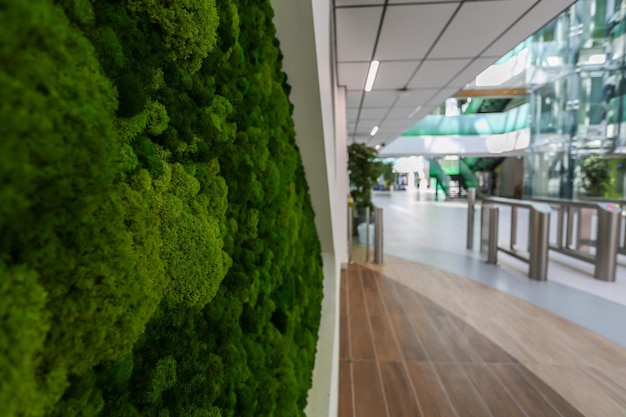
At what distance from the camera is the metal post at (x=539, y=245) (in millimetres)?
3898

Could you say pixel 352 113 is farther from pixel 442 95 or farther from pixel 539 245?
pixel 539 245

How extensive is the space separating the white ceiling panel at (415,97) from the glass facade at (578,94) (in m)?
4.99

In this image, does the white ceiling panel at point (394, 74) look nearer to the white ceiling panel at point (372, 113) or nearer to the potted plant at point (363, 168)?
the white ceiling panel at point (372, 113)

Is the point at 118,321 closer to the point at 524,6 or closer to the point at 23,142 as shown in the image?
the point at 23,142

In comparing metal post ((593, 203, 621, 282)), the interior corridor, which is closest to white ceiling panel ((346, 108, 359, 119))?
the interior corridor

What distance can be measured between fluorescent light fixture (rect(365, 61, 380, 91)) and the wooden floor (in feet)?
8.23

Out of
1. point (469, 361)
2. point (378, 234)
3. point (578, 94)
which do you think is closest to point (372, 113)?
point (378, 234)

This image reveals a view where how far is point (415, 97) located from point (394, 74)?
1.41 m

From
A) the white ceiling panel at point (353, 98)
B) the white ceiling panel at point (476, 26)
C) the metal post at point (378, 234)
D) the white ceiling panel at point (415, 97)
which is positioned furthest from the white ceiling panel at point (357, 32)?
the metal post at point (378, 234)

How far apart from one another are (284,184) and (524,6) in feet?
9.09

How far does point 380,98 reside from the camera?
5.47 metres

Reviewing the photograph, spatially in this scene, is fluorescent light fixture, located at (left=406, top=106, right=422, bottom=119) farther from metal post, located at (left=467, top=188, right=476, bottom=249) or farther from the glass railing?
the glass railing

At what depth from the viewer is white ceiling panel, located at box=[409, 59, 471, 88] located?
150 inches

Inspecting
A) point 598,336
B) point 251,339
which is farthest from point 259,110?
point 598,336
